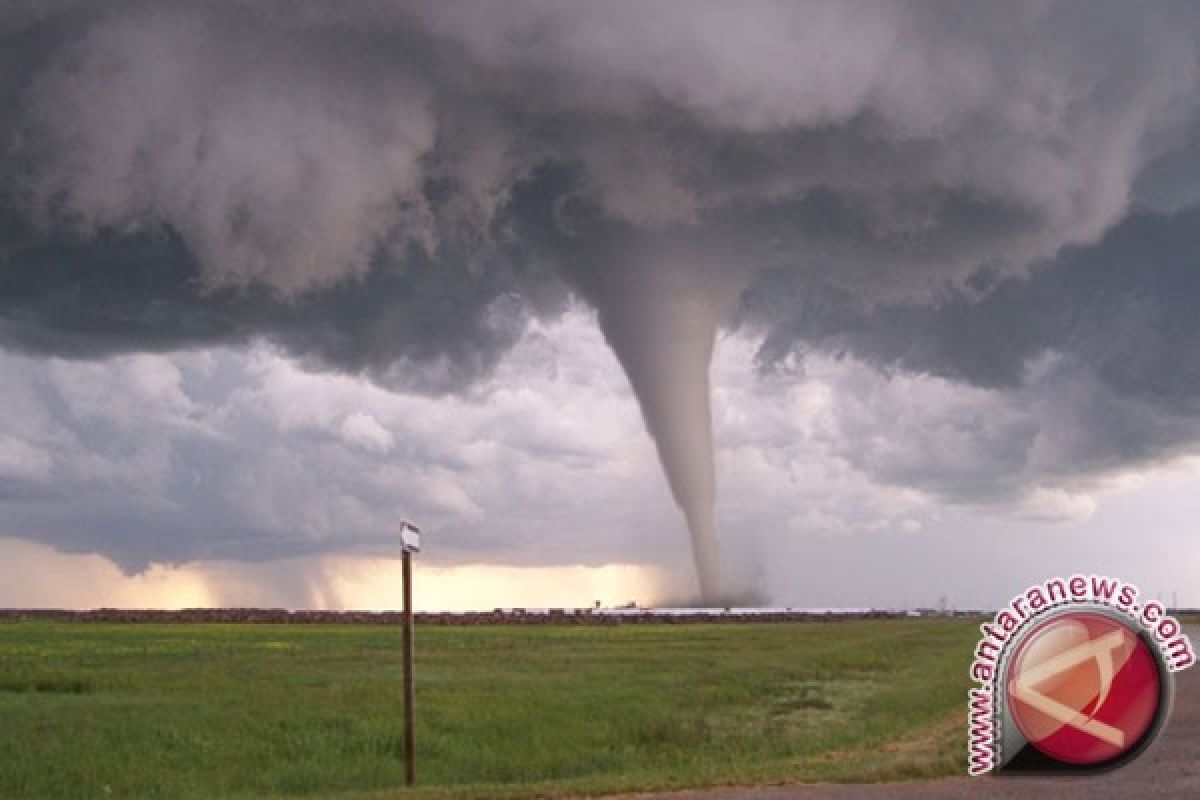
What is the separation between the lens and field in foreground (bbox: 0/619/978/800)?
2650 centimetres

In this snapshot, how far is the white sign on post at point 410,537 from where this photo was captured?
71.6 feet

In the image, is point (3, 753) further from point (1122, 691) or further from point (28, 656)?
point (28, 656)

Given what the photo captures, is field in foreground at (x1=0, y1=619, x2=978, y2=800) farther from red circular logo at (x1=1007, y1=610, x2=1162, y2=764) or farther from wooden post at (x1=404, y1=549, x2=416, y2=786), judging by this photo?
red circular logo at (x1=1007, y1=610, x2=1162, y2=764)

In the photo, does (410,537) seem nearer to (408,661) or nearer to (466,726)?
(408,661)

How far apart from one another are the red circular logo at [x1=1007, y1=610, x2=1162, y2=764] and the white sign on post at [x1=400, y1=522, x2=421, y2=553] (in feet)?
33.5

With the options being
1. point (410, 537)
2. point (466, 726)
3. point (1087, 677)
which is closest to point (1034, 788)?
point (1087, 677)

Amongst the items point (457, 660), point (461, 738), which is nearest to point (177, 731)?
point (461, 738)

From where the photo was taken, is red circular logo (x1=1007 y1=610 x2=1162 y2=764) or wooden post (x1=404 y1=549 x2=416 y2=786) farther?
wooden post (x1=404 y1=549 x2=416 y2=786)

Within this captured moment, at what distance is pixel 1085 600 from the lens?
1491 cm

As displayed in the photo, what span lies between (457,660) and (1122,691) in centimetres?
4762

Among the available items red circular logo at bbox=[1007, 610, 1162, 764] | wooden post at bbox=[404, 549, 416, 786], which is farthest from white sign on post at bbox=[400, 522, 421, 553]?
red circular logo at bbox=[1007, 610, 1162, 764]

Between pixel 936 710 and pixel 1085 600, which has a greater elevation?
pixel 1085 600

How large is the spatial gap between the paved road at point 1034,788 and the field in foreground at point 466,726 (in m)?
1.70

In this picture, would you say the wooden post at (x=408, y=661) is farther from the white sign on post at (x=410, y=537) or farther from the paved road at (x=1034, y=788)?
the paved road at (x=1034, y=788)
